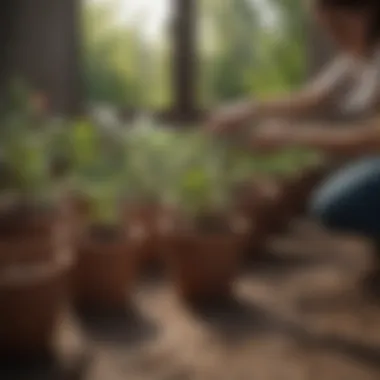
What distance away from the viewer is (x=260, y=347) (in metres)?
1.68

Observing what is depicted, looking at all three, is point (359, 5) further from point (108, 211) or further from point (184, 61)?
point (184, 61)

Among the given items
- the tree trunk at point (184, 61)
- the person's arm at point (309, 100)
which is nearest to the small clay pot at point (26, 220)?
the person's arm at point (309, 100)

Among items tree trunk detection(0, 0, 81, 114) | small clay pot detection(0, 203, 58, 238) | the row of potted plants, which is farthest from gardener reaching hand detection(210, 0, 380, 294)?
tree trunk detection(0, 0, 81, 114)

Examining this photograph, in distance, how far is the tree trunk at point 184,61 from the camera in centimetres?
293

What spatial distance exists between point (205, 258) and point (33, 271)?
45 centimetres

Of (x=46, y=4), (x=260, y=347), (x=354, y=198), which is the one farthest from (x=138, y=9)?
(x=260, y=347)

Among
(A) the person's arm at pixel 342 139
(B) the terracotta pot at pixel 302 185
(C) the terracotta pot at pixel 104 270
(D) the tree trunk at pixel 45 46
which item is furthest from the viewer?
(D) the tree trunk at pixel 45 46

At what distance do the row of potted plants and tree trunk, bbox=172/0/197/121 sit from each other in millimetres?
790

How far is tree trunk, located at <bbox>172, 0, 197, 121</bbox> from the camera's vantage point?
293 centimetres

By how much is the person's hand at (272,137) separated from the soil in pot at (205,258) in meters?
0.26

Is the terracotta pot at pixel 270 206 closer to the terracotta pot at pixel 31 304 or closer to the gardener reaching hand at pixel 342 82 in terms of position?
the gardener reaching hand at pixel 342 82

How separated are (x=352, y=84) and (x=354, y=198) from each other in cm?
50

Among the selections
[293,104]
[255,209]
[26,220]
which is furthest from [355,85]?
[26,220]

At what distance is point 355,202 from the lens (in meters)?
1.88
